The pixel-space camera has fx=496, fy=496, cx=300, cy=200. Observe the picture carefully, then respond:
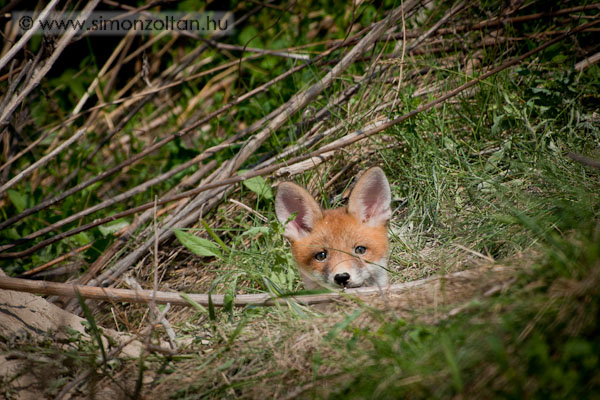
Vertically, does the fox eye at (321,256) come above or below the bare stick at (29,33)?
below

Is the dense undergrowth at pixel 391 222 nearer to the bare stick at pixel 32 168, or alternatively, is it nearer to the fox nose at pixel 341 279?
the fox nose at pixel 341 279

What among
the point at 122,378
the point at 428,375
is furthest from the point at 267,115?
the point at 428,375

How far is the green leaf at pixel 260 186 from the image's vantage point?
372 centimetres

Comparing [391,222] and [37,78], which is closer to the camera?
[37,78]

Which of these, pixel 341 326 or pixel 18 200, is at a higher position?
pixel 18 200

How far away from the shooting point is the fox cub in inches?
122

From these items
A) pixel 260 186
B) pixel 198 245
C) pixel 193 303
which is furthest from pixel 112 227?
pixel 193 303

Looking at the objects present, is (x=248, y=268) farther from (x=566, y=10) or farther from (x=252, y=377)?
(x=566, y=10)

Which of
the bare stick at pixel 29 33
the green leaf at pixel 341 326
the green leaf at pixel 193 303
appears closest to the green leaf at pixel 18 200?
the bare stick at pixel 29 33

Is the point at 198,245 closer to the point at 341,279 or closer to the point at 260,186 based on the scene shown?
the point at 260,186

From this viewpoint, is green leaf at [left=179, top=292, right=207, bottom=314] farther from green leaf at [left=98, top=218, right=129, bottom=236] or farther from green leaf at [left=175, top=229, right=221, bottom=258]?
green leaf at [left=98, top=218, right=129, bottom=236]

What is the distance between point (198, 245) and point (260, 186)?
0.68 m

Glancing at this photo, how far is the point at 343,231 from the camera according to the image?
10.6 feet

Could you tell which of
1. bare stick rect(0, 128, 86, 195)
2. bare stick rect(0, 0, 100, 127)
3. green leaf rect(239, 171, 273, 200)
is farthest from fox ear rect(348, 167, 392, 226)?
bare stick rect(0, 0, 100, 127)
